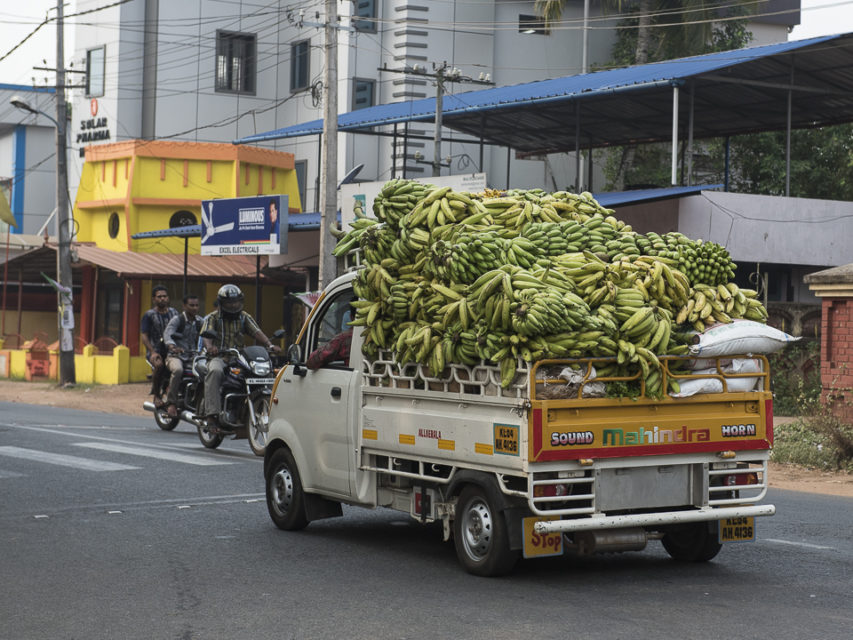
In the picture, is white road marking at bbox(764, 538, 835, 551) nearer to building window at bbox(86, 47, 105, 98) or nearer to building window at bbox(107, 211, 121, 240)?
building window at bbox(107, 211, 121, 240)

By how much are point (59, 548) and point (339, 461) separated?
2.17m

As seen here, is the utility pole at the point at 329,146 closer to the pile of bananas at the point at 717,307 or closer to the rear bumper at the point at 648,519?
the pile of bananas at the point at 717,307

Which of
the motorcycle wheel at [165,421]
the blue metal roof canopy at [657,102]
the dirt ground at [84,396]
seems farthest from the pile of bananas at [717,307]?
the dirt ground at [84,396]

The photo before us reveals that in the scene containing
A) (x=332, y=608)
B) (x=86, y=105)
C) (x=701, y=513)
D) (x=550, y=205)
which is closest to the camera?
(x=332, y=608)

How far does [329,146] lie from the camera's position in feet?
78.9

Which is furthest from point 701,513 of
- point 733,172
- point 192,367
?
point 733,172

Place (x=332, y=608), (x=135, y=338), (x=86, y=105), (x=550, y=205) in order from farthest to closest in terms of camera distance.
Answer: (x=86, y=105), (x=135, y=338), (x=550, y=205), (x=332, y=608)

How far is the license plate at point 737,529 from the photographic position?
853cm

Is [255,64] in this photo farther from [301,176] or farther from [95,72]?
[95,72]

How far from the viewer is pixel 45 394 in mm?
33062

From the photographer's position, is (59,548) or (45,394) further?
(45,394)

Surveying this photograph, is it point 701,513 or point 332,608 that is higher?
point 701,513

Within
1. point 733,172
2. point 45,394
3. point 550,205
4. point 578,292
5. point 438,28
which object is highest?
point 438,28

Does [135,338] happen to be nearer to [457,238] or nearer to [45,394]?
[45,394]
